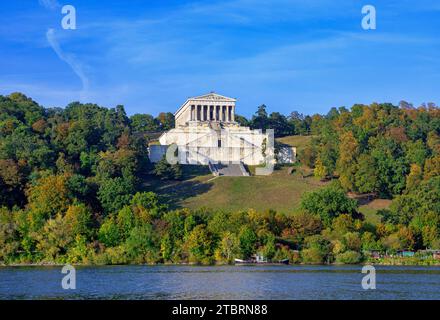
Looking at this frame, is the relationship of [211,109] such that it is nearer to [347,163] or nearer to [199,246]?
[347,163]

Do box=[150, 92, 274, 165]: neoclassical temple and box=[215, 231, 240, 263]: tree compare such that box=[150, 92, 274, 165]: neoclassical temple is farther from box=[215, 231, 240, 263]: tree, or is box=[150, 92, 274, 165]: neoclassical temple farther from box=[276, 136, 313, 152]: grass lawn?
box=[215, 231, 240, 263]: tree

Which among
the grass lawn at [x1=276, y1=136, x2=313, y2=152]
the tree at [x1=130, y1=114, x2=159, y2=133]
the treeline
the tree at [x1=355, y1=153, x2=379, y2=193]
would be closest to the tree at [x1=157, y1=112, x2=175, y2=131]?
the tree at [x1=130, y1=114, x2=159, y2=133]

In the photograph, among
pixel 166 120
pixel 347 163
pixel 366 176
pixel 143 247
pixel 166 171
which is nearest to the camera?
pixel 143 247

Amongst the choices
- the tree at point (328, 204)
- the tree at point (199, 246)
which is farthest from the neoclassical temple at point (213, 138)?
the tree at point (199, 246)

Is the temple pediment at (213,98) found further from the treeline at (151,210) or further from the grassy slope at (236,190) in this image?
the grassy slope at (236,190)

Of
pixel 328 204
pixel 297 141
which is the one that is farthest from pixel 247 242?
pixel 297 141

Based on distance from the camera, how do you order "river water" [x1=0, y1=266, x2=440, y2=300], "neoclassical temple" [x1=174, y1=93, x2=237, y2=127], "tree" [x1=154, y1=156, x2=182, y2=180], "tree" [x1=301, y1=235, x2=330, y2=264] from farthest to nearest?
1. "neoclassical temple" [x1=174, y1=93, x2=237, y2=127]
2. "tree" [x1=154, y1=156, x2=182, y2=180]
3. "tree" [x1=301, y1=235, x2=330, y2=264]
4. "river water" [x1=0, y1=266, x2=440, y2=300]
